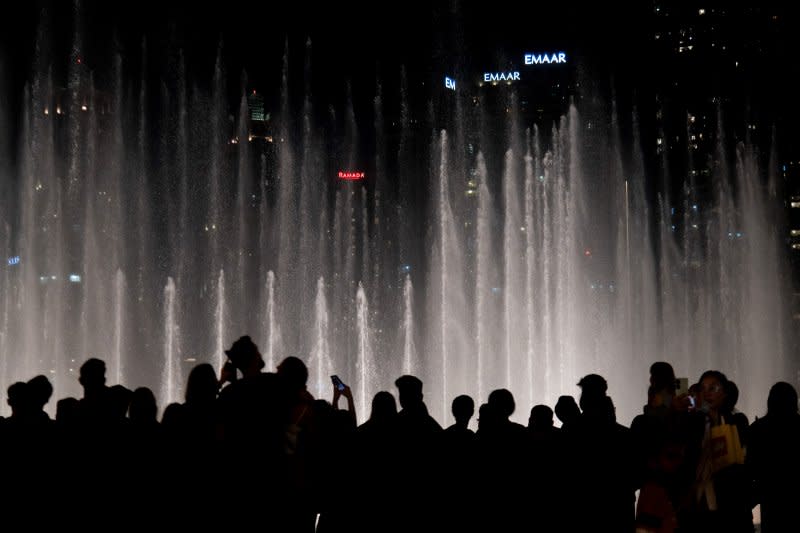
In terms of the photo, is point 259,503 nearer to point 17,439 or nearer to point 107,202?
point 17,439

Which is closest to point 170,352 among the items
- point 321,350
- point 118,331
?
point 118,331

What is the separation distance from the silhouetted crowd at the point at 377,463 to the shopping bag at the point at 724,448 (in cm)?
1

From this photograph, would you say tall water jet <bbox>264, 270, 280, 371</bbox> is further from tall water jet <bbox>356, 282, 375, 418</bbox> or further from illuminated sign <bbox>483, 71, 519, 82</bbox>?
illuminated sign <bbox>483, 71, 519, 82</bbox>

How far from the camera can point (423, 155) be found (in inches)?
3396

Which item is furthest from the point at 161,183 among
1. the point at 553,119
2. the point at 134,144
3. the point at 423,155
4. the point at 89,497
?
the point at 553,119

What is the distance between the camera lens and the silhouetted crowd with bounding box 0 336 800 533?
476 cm

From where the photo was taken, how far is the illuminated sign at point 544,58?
99.7m

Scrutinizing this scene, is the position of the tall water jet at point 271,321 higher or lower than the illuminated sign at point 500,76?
lower


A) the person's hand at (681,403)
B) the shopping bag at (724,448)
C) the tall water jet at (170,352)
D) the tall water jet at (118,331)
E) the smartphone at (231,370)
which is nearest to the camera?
the shopping bag at (724,448)

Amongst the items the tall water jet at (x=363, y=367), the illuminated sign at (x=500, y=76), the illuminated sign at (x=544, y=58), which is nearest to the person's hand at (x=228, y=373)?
the tall water jet at (x=363, y=367)

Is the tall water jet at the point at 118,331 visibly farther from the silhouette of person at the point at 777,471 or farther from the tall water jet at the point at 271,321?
the silhouette of person at the point at 777,471

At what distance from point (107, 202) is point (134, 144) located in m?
3.58

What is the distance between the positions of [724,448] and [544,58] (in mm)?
99668

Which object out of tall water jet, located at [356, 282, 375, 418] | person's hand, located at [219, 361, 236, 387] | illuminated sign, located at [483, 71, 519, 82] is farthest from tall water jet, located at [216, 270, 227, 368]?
illuminated sign, located at [483, 71, 519, 82]
